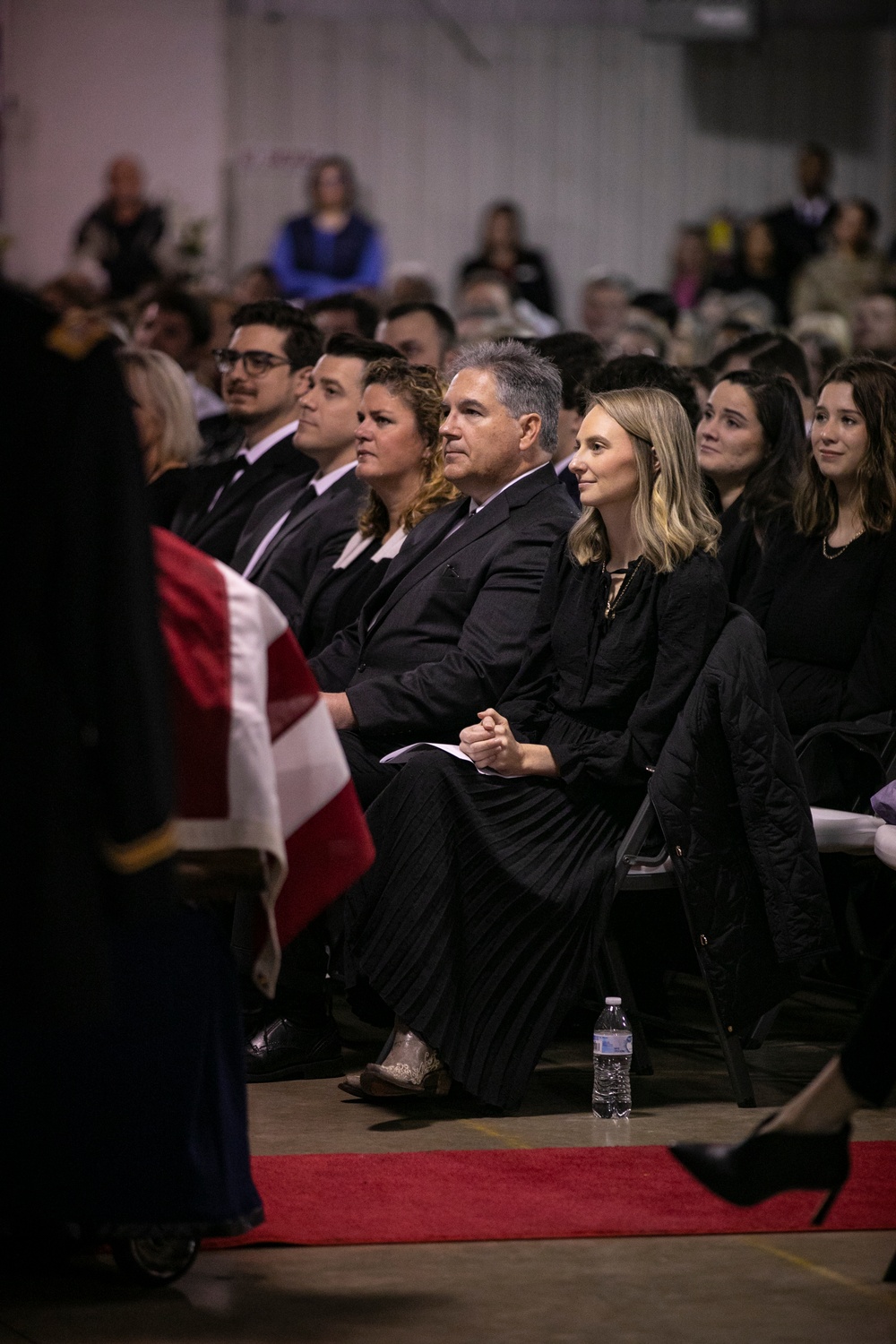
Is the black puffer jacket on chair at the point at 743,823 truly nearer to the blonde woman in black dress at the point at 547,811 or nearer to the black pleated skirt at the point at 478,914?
the blonde woman in black dress at the point at 547,811

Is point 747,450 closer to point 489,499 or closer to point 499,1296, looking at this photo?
point 489,499

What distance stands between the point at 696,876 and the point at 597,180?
33.5 feet

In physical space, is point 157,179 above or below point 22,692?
above

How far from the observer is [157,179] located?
12.9 m

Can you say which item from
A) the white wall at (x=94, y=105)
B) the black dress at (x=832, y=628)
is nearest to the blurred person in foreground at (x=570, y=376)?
the black dress at (x=832, y=628)

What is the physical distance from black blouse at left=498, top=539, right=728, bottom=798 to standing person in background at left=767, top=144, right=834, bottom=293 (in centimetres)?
804

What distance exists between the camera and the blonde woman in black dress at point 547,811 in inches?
154

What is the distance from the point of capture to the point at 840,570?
4699 millimetres

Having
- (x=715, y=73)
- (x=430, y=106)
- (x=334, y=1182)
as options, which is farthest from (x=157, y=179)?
(x=334, y=1182)

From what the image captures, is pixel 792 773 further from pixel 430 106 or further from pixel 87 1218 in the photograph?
pixel 430 106

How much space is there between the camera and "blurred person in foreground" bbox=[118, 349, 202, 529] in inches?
238

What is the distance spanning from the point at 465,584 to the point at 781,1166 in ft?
6.24

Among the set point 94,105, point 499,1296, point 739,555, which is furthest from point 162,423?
point 94,105

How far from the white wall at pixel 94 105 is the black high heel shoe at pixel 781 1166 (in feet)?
35.0
